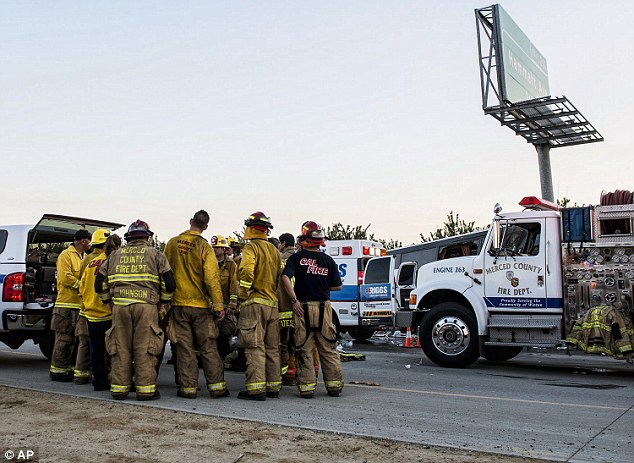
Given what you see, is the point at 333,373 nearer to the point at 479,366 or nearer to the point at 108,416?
the point at 108,416

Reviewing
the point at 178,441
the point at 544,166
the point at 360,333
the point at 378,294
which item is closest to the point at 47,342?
the point at 178,441

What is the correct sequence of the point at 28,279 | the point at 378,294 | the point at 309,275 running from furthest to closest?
1. the point at 378,294
2. the point at 28,279
3. the point at 309,275

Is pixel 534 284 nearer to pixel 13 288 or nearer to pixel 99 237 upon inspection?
pixel 99 237

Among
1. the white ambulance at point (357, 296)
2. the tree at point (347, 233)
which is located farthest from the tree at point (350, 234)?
the white ambulance at point (357, 296)

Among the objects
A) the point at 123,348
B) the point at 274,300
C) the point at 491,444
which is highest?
the point at 274,300

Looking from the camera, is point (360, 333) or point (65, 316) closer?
point (65, 316)

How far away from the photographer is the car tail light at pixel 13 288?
385 inches

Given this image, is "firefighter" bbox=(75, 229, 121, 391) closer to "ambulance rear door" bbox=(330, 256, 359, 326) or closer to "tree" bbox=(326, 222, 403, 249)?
"ambulance rear door" bbox=(330, 256, 359, 326)

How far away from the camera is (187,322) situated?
25.6 ft

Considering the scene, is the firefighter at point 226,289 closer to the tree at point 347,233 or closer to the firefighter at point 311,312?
the firefighter at point 311,312

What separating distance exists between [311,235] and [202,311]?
153 cm

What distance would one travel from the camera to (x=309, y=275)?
793 cm

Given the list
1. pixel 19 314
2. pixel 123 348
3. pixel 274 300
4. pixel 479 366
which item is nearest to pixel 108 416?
pixel 123 348

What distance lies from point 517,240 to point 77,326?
21.8ft
